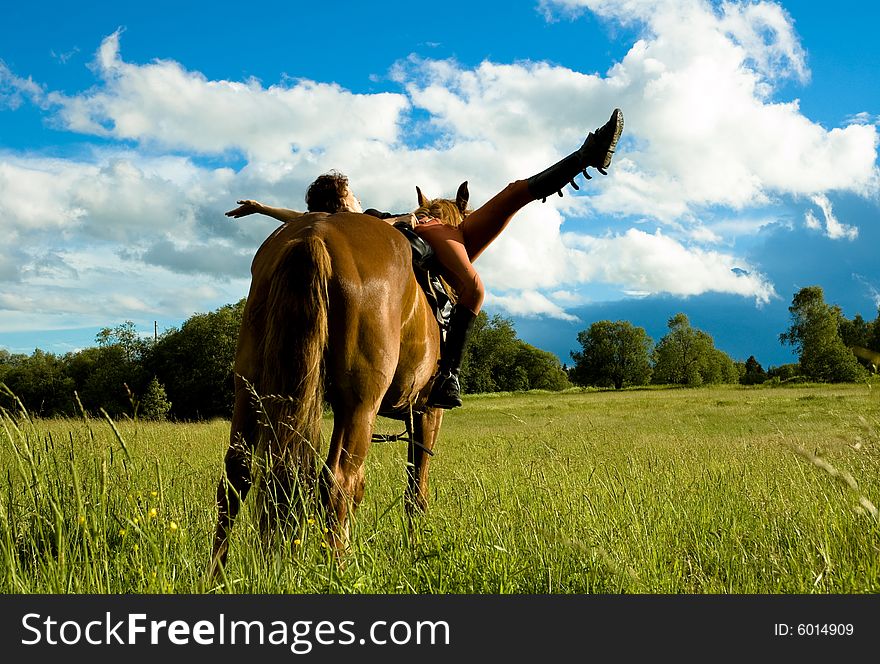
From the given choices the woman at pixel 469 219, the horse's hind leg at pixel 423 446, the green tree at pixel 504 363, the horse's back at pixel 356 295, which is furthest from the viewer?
the green tree at pixel 504 363

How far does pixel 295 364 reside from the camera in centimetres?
387

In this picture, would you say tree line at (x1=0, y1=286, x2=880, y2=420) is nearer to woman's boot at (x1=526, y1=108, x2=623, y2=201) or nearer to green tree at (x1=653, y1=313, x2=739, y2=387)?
green tree at (x1=653, y1=313, x2=739, y2=387)

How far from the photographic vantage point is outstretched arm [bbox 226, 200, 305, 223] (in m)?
5.89

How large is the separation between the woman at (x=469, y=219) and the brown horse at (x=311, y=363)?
894 mm

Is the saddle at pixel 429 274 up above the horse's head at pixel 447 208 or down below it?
below

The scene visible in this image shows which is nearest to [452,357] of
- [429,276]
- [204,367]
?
[429,276]

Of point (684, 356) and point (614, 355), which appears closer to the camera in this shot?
point (684, 356)

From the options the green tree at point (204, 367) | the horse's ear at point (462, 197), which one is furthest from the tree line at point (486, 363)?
the horse's ear at point (462, 197)

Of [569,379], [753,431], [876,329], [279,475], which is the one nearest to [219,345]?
[753,431]

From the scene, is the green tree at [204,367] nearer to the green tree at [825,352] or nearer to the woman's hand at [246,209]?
the green tree at [825,352]

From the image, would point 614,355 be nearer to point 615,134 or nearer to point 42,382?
point 42,382

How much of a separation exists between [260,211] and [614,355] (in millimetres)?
104008

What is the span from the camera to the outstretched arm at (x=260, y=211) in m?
5.89

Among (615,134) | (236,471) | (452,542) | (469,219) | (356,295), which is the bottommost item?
(452,542)
